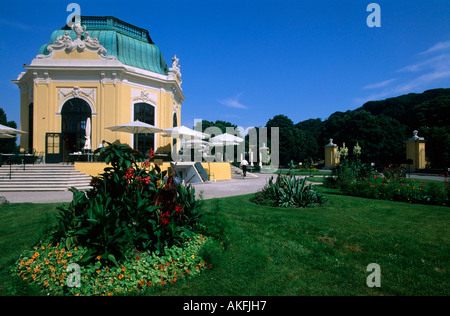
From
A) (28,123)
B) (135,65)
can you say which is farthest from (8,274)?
(28,123)

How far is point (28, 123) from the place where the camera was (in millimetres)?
19531

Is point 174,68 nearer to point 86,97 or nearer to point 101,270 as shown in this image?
point 86,97

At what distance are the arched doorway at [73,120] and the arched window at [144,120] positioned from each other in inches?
128

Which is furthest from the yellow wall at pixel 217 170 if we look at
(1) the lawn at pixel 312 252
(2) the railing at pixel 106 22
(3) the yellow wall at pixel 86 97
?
(2) the railing at pixel 106 22

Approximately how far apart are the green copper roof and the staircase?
9.56 meters

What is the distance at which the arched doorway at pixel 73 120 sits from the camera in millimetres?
17609

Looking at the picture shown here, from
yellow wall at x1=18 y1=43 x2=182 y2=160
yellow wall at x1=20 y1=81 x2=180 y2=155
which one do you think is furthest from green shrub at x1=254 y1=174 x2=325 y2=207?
yellow wall at x1=18 y1=43 x2=182 y2=160

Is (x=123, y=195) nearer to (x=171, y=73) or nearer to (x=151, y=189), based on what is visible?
(x=151, y=189)

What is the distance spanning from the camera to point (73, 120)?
17812mm

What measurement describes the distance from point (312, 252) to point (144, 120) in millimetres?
17438

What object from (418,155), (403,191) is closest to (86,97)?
(403,191)

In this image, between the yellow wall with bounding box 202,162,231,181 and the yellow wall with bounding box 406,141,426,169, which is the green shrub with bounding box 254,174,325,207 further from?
the yellow wall with bounding box 406,141,426,169

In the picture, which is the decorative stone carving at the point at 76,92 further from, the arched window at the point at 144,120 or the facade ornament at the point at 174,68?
the facade ornament at the point at 174,68

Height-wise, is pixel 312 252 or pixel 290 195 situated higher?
pixel 290 195
